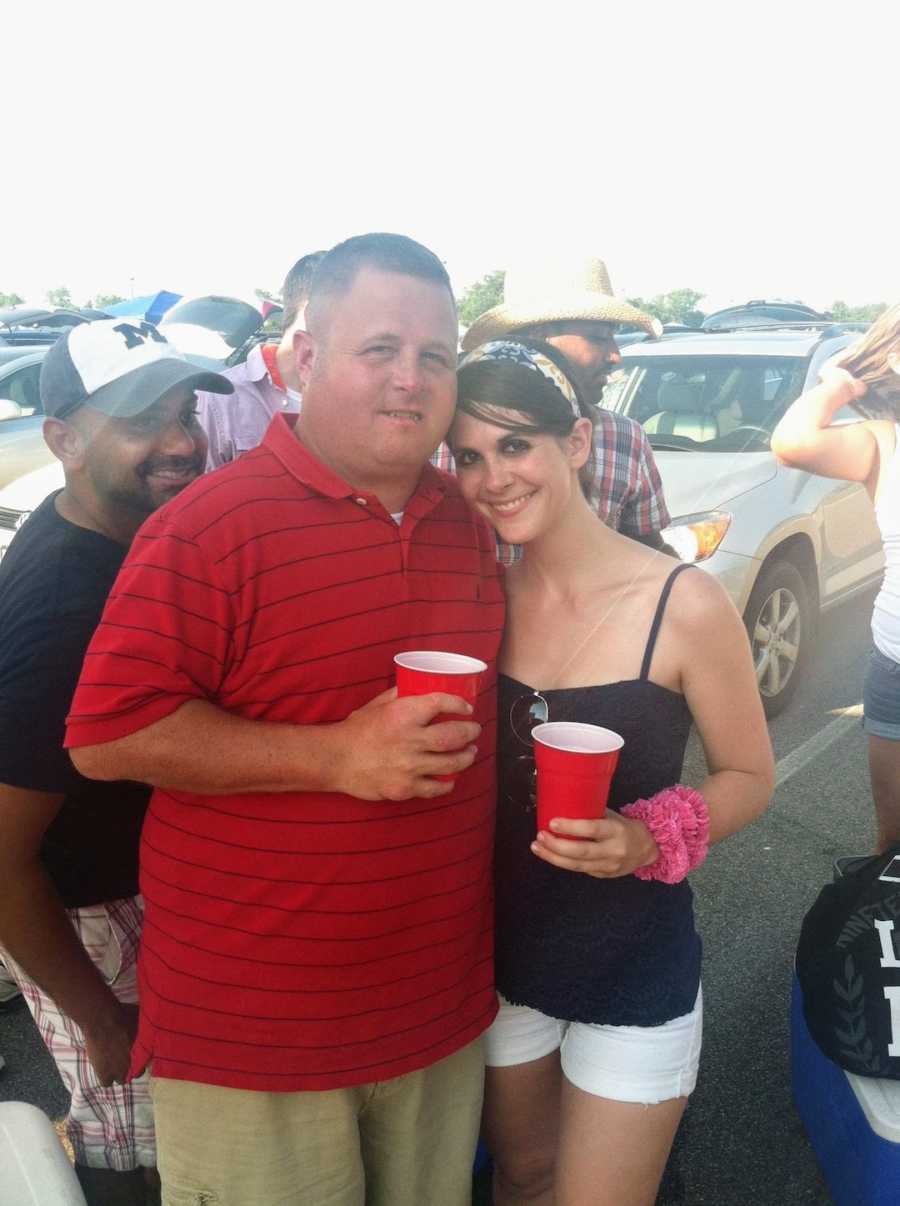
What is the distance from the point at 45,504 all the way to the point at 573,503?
0.95m

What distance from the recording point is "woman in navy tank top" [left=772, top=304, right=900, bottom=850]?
226 cm

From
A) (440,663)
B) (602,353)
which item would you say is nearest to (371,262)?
(440,663)

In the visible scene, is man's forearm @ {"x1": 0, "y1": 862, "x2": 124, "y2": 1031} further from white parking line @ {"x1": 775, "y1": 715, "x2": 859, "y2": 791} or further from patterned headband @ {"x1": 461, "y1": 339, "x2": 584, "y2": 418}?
white parking line @ {"x1": 775, "y1": 715, "x2": 859, "y2": 791}

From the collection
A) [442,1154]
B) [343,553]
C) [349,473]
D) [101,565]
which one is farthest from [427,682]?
[442,1154]

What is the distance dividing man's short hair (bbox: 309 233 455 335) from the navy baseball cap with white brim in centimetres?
48

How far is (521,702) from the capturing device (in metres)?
1.57

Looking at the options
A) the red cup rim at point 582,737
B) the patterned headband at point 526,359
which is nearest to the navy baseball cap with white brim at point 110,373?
the patterned headband at point 526,359

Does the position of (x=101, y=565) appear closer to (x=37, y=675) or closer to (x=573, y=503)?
(x=37, y=675)

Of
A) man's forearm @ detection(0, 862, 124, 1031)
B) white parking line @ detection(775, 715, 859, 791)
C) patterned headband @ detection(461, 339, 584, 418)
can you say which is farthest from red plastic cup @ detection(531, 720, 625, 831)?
white parking line @ detection(775, 715, 859, 791)

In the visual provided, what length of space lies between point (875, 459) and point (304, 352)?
1548 mm

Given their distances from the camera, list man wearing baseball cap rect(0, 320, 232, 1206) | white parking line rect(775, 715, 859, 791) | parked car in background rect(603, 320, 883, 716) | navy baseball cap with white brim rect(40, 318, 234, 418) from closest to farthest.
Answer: man wearing baseball cap rect(0, 320, 232, 1206) < navy baseball cap with white brim rect(40, 318, 234, 418) < parked car in background rect(603, 320, 883, 716) < white parking line rect(775, 715, 859, 791)

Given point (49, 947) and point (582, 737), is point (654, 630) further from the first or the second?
point (49, 947)

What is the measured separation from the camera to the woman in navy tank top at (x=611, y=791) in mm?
1516

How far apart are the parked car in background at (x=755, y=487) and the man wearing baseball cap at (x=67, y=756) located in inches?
64.8
